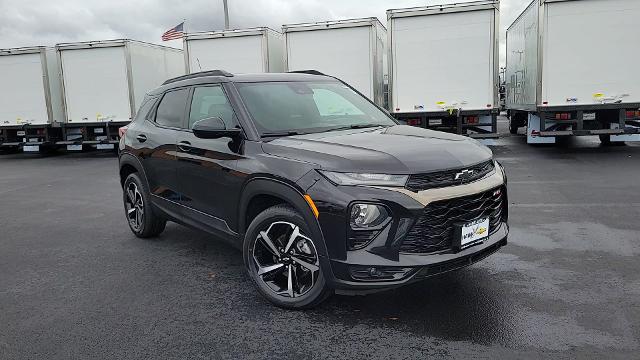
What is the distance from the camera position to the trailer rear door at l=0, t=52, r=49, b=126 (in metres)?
17.0

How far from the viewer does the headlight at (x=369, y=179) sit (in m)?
3.29

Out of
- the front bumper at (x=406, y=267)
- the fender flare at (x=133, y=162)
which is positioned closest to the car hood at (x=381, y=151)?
the front bumper at (x=406, y=267)

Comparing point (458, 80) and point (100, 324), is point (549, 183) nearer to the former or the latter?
point (458, 80)

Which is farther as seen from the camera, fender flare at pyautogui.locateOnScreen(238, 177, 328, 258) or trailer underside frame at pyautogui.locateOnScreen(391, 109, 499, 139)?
trailer underside frame at pyautogui.locateOnScreen(391, 109, 499, 139)

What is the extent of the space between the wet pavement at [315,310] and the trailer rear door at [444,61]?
6.57 metres

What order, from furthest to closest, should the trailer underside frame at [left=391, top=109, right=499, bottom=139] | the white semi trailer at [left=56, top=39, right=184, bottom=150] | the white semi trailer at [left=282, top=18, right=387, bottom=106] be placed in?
1. the white semi trailer at [left=56, top=39, right=184, bottom=150]
2. the white semi trailer at [left=282, top=18, right=387, bottom=106]
3. the trailer underside frame at [left=391, top=109, right=499, bottom=139]

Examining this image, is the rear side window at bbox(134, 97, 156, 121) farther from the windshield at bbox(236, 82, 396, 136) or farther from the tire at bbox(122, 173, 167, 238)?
the windshield at bbox(236, 82, 396, 136)

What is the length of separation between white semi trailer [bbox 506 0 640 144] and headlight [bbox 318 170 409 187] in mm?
10039

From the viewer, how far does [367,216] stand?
3285 mm

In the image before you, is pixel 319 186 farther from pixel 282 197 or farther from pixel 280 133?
pixel 280 133

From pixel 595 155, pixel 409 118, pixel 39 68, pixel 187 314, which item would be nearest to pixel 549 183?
pixel 595 155

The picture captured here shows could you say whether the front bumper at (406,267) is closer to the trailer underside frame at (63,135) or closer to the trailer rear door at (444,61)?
the trailer rear door at (444,61)

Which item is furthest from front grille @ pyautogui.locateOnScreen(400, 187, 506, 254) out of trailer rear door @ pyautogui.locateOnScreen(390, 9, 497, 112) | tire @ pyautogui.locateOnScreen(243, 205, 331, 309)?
trailer rear door @ pyautogui.locateOnScreen(390, 9, 497, 112)

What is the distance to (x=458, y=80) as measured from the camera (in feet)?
42.4
